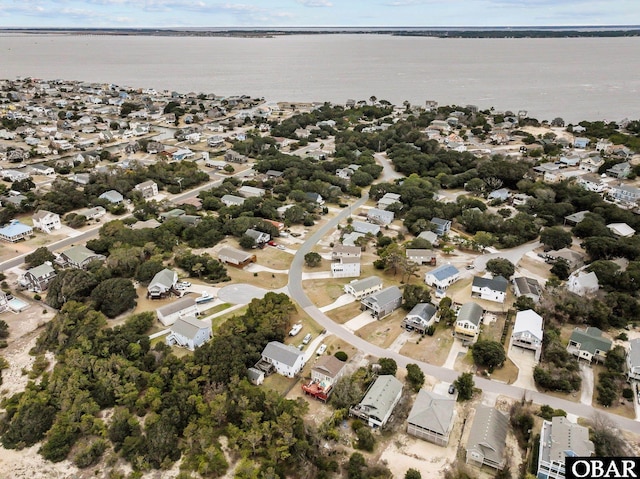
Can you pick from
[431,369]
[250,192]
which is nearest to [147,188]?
[250,192]

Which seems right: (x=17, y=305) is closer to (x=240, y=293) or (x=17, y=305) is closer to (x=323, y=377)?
(x=240, y=293)

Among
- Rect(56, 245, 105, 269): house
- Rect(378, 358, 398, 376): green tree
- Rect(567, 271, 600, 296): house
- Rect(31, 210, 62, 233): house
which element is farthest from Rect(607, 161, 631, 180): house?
Rect(31, 210, 62, 233): house

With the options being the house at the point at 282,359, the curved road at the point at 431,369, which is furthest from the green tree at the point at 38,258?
the house at the point at 282,359

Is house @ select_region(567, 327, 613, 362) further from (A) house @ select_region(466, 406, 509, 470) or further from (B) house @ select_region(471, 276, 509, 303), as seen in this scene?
(A) house @ select_region(466, 406, 509, 470)

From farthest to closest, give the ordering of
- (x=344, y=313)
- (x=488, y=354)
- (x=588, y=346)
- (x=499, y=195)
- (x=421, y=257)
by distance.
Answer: (x=499, y=195)
(x=421, y=257)
(x=344, y=313)
(x=588, y=346)
(x=488, y=354)

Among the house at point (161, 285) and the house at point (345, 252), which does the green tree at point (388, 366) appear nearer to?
the house at point (345, 252)

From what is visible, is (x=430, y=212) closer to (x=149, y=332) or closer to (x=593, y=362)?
(x=593, y=362)
